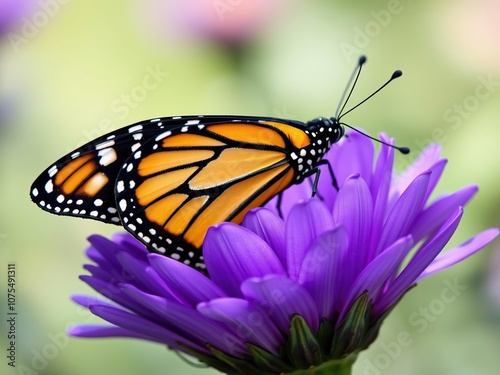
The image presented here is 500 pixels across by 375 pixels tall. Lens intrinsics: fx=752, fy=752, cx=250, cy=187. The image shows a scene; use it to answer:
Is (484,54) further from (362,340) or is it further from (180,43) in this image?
(362,340)

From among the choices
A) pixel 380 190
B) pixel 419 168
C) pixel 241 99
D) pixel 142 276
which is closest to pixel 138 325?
pixel 142 276

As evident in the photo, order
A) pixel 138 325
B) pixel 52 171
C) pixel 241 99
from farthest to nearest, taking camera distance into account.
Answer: pixel 241 99 → pixel 52 171 → pixel 138 325

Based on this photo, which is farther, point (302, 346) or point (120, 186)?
point (120, 186)

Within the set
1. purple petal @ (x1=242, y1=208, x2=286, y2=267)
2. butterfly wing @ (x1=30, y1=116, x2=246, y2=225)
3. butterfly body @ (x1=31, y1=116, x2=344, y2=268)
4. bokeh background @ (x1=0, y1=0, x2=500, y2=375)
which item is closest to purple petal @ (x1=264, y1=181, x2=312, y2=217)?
butterfly body @ (x1=31, y1=116, x2=344, y2=268)


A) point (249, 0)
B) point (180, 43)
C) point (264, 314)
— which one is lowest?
point (264, 314)

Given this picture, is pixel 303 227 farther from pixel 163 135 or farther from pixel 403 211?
pixel 163 135

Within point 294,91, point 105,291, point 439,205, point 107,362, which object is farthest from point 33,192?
point 294,91

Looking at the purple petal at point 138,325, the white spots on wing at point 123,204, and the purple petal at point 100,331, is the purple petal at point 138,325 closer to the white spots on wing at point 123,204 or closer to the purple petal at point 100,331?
the purple petal at point 100,331
